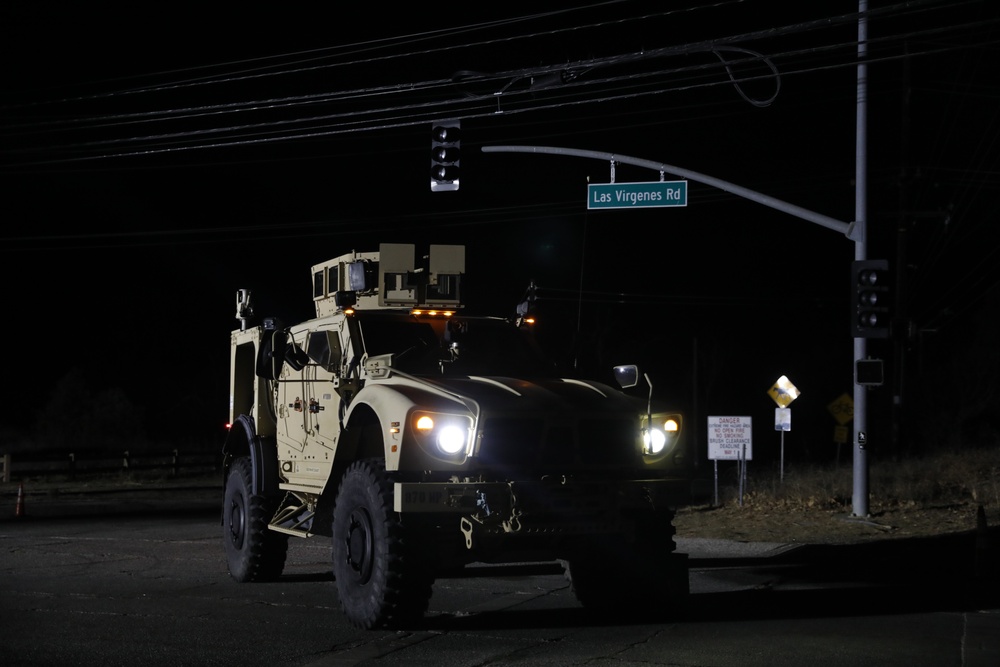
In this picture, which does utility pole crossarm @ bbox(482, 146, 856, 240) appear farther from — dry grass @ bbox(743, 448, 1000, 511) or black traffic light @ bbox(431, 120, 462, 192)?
dry grass @ bbox(743, 448, 1000, 511)

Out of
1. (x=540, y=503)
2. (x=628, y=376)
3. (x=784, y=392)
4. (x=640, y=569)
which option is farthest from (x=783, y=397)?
(x=540, y=503)

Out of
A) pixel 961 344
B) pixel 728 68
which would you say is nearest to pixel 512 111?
pixel 728 68

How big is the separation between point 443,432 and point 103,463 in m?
35.0

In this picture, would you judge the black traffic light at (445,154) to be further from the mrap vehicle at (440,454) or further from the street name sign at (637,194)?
the mrap vehicle at (440,454)

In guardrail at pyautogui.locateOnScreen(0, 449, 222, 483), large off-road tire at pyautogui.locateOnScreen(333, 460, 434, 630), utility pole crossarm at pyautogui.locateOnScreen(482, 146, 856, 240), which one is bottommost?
guardrail at pyautogui.locateOnScreen(0, 449, 222, 483)

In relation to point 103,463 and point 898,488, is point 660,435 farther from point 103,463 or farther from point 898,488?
point 103,463

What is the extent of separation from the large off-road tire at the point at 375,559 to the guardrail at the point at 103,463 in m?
27.2

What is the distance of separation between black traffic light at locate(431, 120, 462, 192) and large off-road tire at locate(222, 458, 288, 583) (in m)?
8.24

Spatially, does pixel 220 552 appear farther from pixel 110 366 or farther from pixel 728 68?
pixel 110 366

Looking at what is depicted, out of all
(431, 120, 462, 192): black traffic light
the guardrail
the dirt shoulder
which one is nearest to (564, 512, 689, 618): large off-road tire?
the dirt shoulder

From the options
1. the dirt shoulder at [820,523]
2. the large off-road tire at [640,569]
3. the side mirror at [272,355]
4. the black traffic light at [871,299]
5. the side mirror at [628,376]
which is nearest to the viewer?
the large off-road tire at [640,569]

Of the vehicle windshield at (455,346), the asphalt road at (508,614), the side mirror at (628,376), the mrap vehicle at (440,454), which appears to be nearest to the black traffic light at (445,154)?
the asphalt road at (508,614)

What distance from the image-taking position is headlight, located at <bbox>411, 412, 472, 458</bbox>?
31.7 feet

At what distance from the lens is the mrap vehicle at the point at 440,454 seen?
9.66 m
